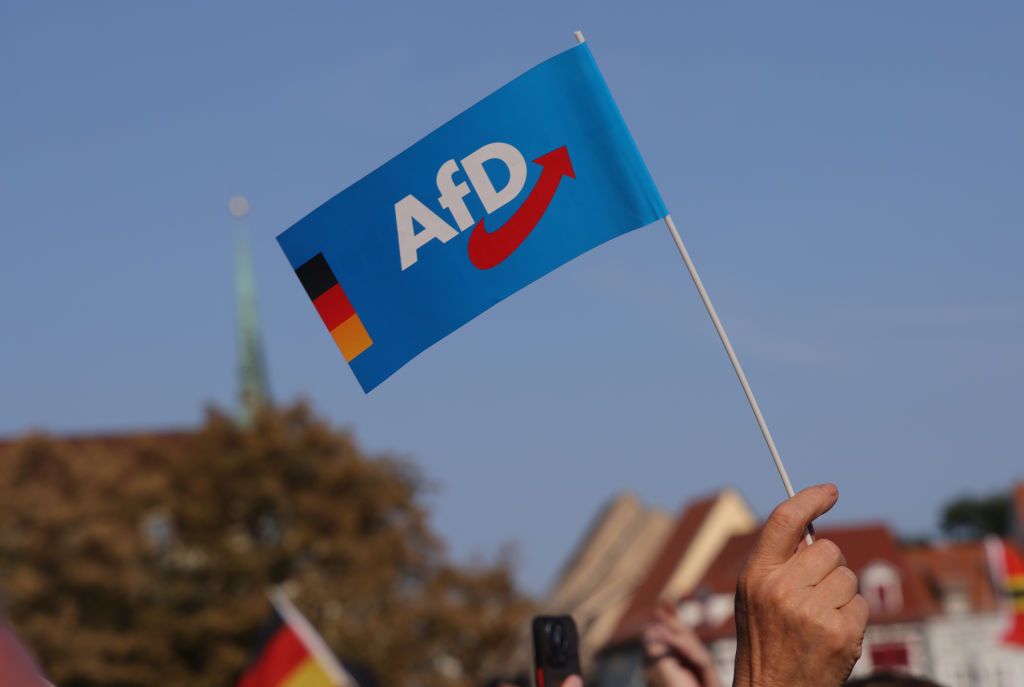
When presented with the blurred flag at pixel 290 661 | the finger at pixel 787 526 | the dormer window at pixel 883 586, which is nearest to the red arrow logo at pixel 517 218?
the finger at pixel 787 526

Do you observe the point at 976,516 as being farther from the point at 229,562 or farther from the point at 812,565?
the point at 812,565

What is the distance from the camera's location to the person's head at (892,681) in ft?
13.5

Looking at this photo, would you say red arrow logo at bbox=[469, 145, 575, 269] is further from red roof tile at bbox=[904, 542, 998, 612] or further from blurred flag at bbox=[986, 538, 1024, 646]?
red roof tile at bbox=[904, 542, 998, 612]

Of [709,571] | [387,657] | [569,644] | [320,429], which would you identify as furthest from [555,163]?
[709,571]

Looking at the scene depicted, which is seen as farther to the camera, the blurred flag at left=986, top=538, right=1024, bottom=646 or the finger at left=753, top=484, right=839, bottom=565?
the blurred flag at left=986, top=538, right=1024, bottom=646

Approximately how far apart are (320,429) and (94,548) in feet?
16.9

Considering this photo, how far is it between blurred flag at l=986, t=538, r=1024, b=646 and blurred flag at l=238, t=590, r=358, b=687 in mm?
6284

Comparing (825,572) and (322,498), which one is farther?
(322,498)

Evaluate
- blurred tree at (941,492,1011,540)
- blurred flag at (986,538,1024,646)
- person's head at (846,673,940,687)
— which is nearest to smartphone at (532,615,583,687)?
person's head at (846,673,940,687)

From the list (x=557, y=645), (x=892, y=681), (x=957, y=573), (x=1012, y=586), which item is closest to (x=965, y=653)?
(x=957, y=573)

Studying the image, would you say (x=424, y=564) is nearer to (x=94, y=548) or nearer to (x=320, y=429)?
(x=320, y=429)

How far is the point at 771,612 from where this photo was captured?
248 cm

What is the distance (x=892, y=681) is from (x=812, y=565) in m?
1.81

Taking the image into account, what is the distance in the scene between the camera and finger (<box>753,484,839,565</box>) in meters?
2.49
